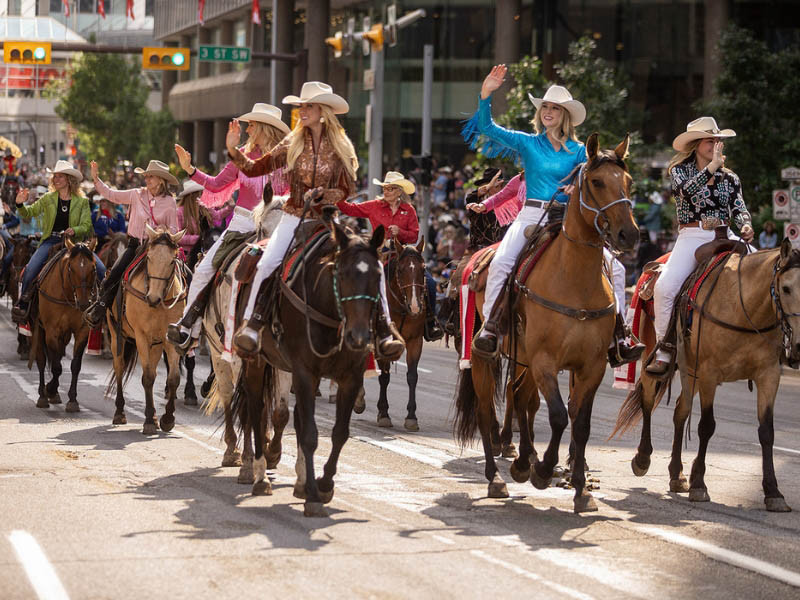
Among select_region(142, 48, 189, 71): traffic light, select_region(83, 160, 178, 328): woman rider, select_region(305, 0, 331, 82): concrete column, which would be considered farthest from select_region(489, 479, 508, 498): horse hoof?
select_region(305, 0, 331, 82): concrete column

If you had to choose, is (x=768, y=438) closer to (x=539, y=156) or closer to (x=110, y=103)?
(x=539, y=156)

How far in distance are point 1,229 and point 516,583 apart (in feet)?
64.5

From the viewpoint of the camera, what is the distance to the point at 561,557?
27.3ft

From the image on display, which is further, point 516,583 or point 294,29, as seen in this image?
point 294,29

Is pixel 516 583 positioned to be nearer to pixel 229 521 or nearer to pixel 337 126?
pixel 229 521

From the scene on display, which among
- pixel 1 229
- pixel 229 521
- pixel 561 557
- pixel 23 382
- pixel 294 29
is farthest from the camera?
pixel 294 29

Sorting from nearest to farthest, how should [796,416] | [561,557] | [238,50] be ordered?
[561,557]
[796,416]
[238,50]

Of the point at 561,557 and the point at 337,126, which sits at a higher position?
the point at 337,126

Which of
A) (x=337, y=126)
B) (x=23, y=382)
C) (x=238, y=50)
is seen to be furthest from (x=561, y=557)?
(x=238, y=50)

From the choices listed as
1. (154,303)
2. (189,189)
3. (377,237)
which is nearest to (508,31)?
(189,189)

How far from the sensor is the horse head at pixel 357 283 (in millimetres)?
9258

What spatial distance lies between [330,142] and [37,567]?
4234 mm

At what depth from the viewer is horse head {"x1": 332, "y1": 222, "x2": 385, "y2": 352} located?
9.26 meters

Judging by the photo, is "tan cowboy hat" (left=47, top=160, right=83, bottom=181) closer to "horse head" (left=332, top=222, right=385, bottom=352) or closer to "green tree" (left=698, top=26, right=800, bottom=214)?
"horse head" (left=332, top=222, right=385, bottom=352)
